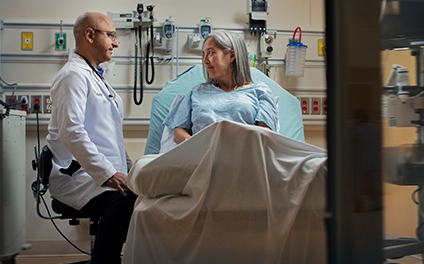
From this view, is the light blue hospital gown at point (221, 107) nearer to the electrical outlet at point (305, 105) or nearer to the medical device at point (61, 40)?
the electrical outlet at point (305, 105)

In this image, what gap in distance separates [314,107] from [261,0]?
32.8 inches

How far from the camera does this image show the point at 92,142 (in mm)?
2186

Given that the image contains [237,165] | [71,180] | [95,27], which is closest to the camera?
[237,165]

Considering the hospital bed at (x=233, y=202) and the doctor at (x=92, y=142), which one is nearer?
the hospital bed at (x=233, y=202)

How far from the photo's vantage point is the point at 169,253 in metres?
1.41

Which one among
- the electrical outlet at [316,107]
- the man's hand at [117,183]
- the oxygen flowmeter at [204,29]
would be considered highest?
the oxygen flowmeter at [204,29]

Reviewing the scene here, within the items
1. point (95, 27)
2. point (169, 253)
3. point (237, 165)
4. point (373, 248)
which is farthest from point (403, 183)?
point (95, 27)

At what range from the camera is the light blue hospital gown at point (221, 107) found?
7.81ft

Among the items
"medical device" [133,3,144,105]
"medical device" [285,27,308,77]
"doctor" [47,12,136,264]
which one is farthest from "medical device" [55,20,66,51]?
"medical device" [285,27,308,77]

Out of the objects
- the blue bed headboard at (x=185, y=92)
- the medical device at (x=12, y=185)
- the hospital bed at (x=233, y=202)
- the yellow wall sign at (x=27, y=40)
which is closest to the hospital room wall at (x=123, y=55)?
the yellow wall sign at (x=27, y=40)

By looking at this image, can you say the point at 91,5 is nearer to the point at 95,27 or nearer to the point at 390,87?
the point at 95,27

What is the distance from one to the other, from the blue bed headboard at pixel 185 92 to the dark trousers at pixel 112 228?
1.80 ft

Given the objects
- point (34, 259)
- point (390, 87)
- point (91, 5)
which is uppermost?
point (91, 5)

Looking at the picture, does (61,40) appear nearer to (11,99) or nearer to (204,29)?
(11,99)
